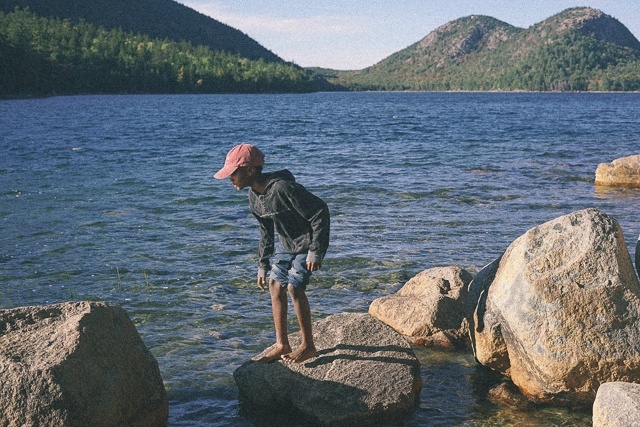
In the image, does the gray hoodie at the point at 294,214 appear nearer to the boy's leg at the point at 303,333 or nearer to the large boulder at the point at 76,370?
the boy's leg at the point at 303,333

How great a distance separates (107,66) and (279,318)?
140675mm

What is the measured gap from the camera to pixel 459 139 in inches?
1630

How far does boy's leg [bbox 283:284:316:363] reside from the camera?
246 inches

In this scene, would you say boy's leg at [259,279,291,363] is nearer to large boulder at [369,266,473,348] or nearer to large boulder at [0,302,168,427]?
large boulder at [0,302,168,427]

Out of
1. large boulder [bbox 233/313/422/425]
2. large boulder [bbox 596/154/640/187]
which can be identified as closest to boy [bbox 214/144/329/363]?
large boulder [bbox 233/313/422/425]

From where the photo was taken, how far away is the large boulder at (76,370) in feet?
16.6

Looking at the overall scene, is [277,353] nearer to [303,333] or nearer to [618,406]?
[303,333]

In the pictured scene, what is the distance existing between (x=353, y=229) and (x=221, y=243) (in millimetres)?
3039

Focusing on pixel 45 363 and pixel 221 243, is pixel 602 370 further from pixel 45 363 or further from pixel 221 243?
pixel 221 243

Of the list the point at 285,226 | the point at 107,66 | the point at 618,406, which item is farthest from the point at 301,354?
the point at 107,66

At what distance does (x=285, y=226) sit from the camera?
6.11 metres

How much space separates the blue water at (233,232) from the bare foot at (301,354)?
0.63 m

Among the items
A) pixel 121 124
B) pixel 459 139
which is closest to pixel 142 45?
pixel 121 124

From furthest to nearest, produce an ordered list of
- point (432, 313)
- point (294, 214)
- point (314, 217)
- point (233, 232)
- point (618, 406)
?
point (233, 232)
point (432, 313)
point (294, 214)
point (314, 217)
point (618, 406)
